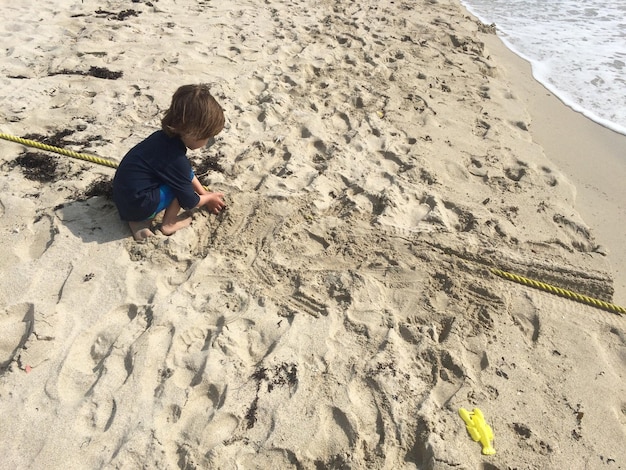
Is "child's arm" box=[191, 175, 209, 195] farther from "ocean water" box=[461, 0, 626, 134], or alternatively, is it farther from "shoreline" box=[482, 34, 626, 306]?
"ocean water" box=[461, 0, 626, 134]

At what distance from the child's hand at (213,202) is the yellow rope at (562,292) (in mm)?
1833

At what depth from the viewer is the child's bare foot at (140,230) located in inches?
115

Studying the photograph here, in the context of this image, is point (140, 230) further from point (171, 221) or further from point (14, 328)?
point (14, 328)

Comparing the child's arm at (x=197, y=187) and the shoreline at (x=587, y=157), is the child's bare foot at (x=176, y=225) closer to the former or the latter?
the child's arm at (x=197, y=187)

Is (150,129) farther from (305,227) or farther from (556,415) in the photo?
(556,415)

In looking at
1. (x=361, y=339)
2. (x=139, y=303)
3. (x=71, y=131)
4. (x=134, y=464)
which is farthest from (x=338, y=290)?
(x=71, y=131)

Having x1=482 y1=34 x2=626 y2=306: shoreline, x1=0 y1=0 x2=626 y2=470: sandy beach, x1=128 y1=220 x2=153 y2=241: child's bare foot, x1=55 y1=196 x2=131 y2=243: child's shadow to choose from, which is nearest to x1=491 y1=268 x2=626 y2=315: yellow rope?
x1=0 y1=0 x2=626 y2=470: sandy beach

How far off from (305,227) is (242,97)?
6.43 ft

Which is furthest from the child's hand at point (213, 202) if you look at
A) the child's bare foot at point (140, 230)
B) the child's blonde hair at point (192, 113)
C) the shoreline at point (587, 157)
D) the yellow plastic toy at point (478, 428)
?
the shoreline at point (587, 157)

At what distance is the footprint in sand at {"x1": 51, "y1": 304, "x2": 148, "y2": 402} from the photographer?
2182mm

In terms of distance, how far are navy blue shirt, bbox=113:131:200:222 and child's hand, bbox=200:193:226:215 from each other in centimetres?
26

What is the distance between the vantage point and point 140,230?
294 cm

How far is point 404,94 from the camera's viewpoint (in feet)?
16.0

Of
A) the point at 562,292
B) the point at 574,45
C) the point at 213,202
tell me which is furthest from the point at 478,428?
the point at 574,45
